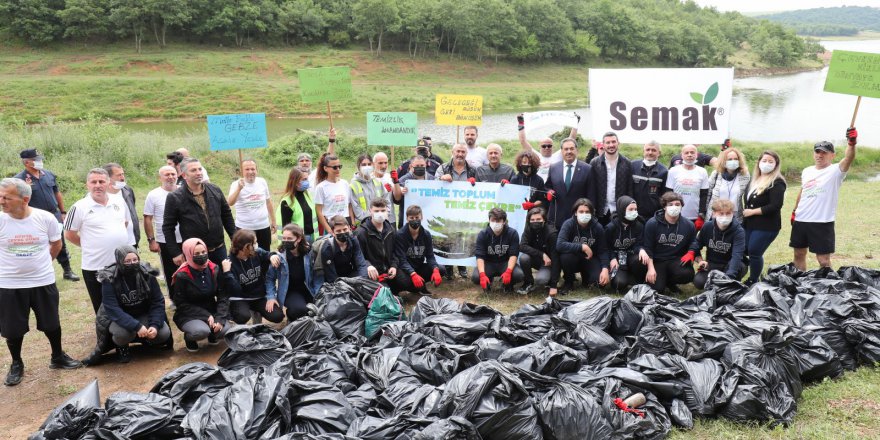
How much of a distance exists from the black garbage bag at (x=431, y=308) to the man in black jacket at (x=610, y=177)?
264 cm

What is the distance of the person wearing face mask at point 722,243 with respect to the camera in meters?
6.70

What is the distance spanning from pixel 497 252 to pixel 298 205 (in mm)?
2431

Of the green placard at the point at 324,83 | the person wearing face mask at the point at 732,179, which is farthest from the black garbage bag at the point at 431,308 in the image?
the green placard at the point at 324,83

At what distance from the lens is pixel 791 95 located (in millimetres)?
44781

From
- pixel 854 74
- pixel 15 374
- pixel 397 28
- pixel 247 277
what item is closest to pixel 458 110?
pixel 247 277

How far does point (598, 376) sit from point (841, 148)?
21283 millimetres

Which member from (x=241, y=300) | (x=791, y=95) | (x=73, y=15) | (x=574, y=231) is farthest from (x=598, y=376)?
(x=73, y=15)

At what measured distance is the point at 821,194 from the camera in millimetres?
6602

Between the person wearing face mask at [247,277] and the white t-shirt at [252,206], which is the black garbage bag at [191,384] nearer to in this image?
the person wearing face mask at [247,277]

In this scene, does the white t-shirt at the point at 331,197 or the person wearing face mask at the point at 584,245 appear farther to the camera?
the white t-shirt at the point at 331,197

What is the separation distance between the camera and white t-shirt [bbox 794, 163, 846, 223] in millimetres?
6570

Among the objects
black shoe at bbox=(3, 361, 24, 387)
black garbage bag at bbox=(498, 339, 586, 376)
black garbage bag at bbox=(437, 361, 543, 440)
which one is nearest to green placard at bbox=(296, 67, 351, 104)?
black shoe at bbox=(3, 361, 24, 387)

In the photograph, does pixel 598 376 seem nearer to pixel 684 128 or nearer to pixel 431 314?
pixel 431 314

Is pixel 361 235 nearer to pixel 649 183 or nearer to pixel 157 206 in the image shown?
pixel 157 206
